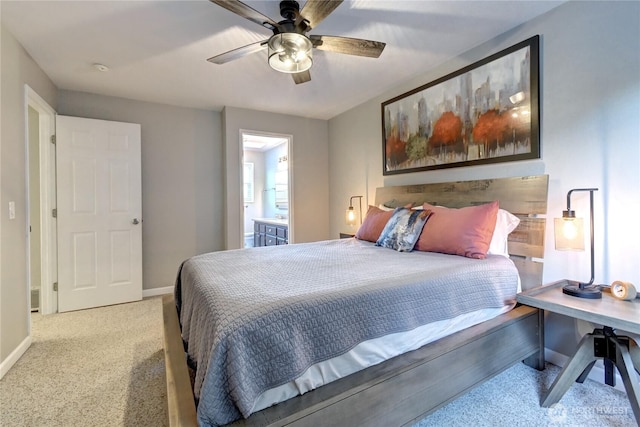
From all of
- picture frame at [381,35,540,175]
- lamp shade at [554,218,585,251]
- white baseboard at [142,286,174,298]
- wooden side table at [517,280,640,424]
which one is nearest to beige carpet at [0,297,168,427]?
white baseboard at [142,286,174,298]

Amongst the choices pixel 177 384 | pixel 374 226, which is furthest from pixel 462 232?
pixel 177 384

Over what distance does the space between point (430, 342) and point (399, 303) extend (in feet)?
1.01

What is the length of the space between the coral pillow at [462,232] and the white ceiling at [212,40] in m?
1.37

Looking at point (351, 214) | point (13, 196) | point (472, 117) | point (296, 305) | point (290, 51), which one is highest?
point (290, 51)

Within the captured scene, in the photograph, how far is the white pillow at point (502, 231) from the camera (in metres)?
2.10

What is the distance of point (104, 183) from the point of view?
10.6 feet

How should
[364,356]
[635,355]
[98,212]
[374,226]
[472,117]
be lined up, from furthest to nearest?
1. [98,212]
2. [374,226]
3. [472,117]
4. [635,355]
5. [364,356]

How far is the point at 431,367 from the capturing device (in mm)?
1340

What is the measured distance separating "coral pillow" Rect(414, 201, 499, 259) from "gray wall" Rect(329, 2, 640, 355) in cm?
45

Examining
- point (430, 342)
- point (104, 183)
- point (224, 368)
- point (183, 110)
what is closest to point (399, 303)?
point (430, 342)

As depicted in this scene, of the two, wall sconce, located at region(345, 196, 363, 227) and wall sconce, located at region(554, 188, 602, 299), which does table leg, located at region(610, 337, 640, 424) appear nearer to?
wall sconce, located at region(554, 188, 602, 299)

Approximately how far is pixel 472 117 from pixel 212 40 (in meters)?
2.22

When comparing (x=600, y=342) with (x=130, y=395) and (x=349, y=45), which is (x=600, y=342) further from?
(x=130, y=395)

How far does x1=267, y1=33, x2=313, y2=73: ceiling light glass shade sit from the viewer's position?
1773mm
